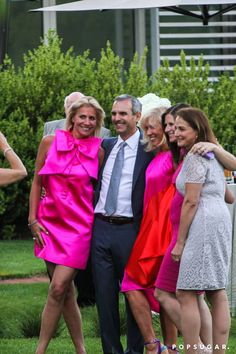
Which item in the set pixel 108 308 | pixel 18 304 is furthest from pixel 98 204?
pixel 18 304

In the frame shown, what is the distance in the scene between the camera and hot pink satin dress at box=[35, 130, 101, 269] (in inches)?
298

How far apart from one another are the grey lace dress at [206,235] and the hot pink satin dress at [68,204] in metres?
0.88

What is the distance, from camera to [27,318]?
8953 millimetres

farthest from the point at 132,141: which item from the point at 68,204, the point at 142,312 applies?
the point at 142,312

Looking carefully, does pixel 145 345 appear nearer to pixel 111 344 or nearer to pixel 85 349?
pixel 111 344

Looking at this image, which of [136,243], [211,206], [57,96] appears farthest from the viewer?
[57,96]

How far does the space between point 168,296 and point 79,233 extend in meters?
0.79

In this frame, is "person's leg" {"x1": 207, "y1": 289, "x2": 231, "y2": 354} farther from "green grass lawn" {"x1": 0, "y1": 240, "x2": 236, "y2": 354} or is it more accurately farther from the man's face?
the man's face

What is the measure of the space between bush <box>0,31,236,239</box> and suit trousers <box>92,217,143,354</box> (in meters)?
6.63

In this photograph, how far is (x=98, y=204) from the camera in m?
7.58

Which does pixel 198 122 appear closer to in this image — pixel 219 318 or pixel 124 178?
pixel 124 178

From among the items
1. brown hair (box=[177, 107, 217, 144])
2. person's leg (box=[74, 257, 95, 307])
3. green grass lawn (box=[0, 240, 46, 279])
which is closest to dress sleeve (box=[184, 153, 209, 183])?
brown hair (box=[177, 107, 217, 144])

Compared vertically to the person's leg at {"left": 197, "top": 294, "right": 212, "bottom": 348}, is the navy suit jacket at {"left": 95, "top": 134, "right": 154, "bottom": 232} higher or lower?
higher

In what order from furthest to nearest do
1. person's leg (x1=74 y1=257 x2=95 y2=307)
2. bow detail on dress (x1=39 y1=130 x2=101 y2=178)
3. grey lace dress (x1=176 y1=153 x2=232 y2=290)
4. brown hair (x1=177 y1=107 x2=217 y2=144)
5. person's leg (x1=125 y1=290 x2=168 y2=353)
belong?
1. person's leg (x1=74 y1=257 x2=95 y2=307)
2. bow detail on dress (x1=39 y1=130 x2=101 y2=178)
3. person's leg (x1=125 y1=290 x2=168 y2=353)
4. brown hair (x1=177 y1=107 x2=217 y2=144)
5. grey lace dress (x1=176 y1=153 x2=232 y2=290)
